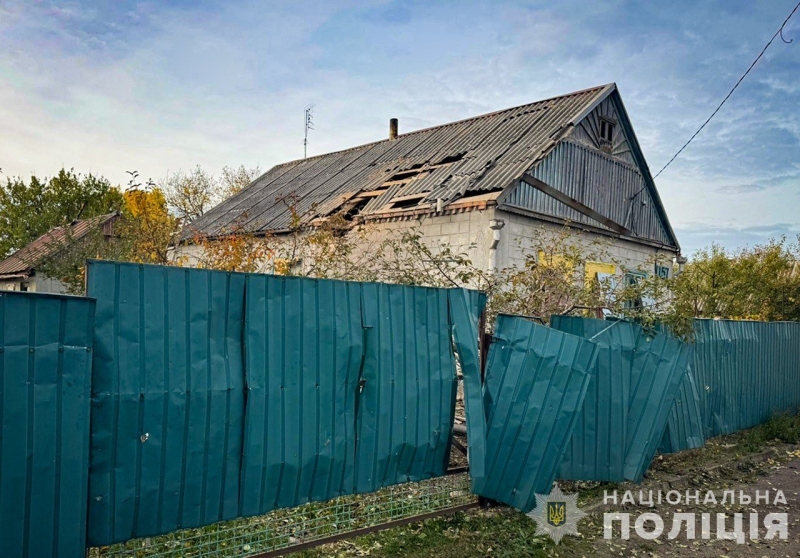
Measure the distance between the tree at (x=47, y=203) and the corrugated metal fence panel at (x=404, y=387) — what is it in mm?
32029

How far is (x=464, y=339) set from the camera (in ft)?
16.4

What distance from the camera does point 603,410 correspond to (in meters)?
6.01

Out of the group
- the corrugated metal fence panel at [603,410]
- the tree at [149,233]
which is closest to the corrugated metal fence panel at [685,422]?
the corrugated metal fence panel at [603,410]

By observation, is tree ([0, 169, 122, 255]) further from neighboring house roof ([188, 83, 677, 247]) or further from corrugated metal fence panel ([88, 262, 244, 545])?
corrugated metal fence panel ([88, 262, 244, 545])

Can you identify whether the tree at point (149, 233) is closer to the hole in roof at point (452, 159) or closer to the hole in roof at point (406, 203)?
the hole in roof at point (406, 203)

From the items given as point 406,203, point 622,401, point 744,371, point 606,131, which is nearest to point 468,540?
point 622,401

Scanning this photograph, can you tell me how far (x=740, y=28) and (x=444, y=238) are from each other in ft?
22.0

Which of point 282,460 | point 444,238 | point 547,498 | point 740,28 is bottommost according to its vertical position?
point 547,498

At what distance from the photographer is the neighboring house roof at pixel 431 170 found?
36.1 feet

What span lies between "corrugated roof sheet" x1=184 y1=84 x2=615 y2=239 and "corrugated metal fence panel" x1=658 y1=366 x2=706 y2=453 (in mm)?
4477

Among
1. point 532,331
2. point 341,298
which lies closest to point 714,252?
point 532,331

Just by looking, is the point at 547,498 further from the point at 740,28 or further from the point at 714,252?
the point at 714,252

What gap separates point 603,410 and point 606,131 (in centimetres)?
913

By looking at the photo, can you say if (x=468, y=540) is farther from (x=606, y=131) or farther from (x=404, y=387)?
(x=606, y=131)
